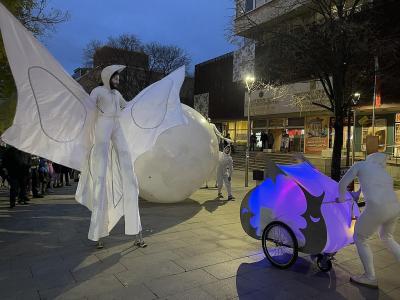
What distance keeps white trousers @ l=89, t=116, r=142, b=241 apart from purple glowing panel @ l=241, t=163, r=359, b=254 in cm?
200

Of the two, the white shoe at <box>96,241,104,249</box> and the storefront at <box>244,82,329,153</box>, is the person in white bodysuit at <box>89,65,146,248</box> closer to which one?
the white shoe at <box>96,241,104,249</box>

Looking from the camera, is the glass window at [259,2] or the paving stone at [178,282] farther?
the glass window at [259,2]

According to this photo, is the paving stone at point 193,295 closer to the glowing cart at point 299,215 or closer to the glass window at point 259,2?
the glowing cart at point 299,215

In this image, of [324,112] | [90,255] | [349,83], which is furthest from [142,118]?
[324,112]

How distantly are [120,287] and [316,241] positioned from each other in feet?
8.12

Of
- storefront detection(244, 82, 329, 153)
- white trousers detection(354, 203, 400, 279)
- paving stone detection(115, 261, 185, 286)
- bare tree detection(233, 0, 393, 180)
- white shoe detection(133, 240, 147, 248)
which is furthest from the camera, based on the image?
storefront detection(244, 82, 329, 153)

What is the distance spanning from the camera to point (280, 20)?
14.2 m

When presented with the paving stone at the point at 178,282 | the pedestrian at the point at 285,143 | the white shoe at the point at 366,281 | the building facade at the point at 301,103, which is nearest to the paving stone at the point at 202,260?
the paving stone at the point at 178,282

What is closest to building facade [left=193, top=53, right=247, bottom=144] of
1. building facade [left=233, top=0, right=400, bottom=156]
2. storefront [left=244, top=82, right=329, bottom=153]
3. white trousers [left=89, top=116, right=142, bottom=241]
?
building facade [left=233, top=0, right=400, bottom=156]

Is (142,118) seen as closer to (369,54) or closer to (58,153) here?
(58,153)

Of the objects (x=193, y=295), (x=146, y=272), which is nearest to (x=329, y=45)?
(x=146, y=272)

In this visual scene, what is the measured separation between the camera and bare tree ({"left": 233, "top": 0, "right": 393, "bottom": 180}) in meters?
11.7

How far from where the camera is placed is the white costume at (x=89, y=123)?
4809mm

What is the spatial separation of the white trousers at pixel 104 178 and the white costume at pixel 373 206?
3.09 metres
